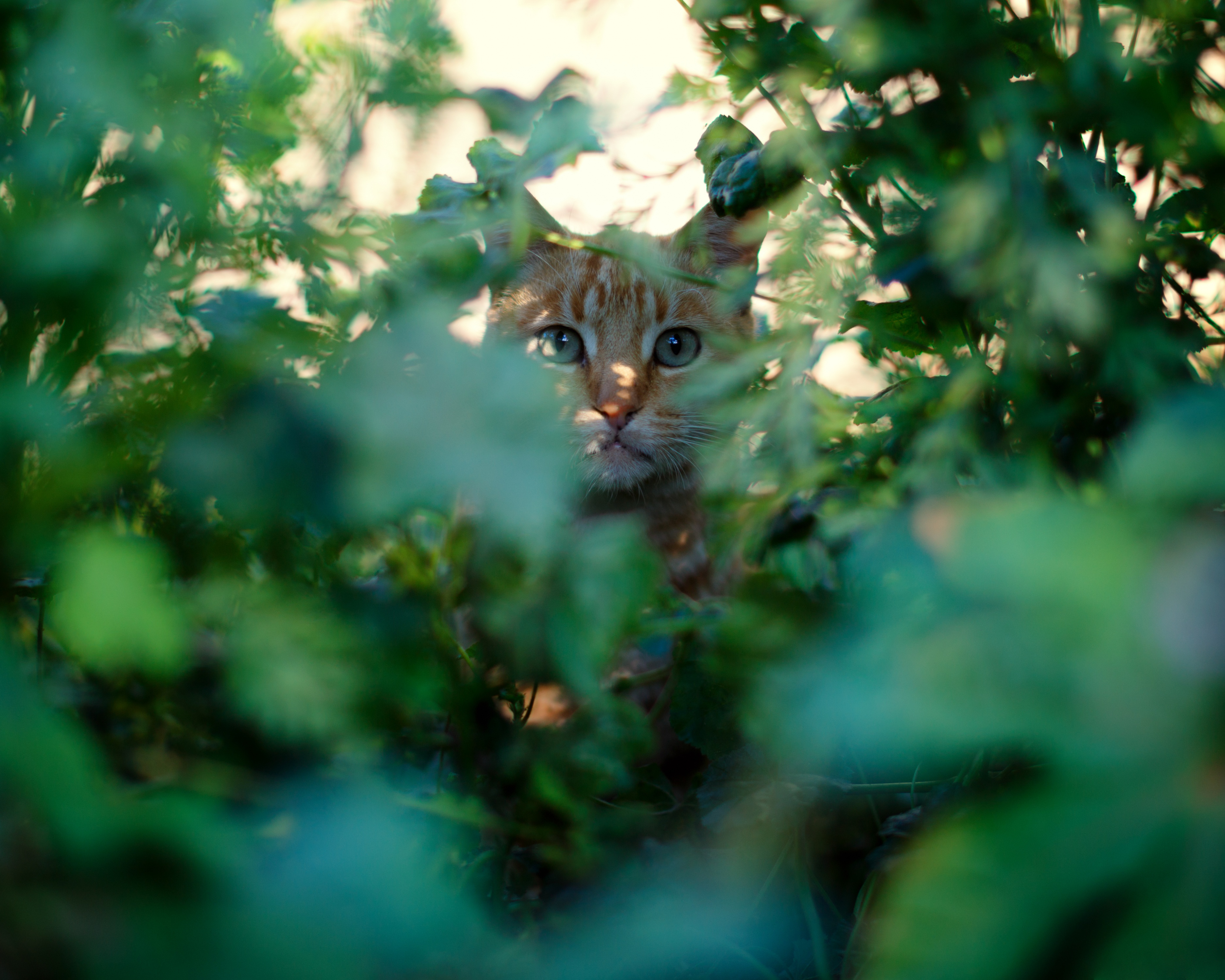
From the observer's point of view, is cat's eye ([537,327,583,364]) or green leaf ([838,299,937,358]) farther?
cat's eye ([537,327,583,364])

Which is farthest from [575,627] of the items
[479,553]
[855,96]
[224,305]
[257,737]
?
[855,96]

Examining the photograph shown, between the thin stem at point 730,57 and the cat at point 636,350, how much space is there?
23.2 inches

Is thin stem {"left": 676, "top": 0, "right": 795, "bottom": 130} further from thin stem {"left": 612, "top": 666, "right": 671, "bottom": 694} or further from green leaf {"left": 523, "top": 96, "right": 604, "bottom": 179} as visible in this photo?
thin stem {"left": 612, "top": 666, "right": 671, "bottom": 694}

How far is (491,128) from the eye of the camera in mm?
530

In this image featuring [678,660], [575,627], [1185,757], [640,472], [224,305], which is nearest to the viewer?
[1185,757]

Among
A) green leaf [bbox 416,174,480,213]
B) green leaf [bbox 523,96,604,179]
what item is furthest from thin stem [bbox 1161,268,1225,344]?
green leaf [bbox 416,174,480,213]

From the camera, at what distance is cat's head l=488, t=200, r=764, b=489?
1.25m

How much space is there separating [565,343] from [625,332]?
0.43ft

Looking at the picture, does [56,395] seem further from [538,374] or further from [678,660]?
[678,660]

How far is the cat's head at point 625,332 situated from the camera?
1.25 metres

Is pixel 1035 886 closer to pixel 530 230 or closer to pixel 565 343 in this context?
pixel 530 230

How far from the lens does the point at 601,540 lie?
14.2 inches

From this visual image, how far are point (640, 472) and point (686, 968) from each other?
2.82 feet

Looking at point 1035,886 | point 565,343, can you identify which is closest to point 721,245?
point 565,343
